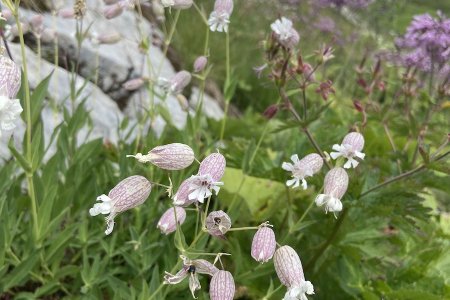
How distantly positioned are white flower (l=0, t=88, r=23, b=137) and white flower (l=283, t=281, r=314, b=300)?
0.57m

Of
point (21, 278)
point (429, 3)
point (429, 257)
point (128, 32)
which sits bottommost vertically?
point (429, 3)

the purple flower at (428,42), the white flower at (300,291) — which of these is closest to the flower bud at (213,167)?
the white flower at (300,291)

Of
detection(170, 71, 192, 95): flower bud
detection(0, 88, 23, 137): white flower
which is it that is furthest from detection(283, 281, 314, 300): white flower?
detection(170, 71, 192, 95): flower bud

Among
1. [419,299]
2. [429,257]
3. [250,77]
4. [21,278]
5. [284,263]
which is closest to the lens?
[284,263]

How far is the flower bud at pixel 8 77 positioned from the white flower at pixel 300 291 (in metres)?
0.62

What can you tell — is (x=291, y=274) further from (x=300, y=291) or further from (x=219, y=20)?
(x=219, y=20)

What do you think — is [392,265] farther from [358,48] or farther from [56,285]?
[358,48]

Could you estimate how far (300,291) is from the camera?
3.40 feet

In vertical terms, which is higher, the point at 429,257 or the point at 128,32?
the point at 429,257

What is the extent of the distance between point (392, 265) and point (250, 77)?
362 cm

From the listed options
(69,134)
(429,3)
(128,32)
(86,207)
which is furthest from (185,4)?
(429,3)

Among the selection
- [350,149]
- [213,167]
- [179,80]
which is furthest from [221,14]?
[213,167]

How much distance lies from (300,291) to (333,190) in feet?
0.90

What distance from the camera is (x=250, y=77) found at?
18.1 feet
